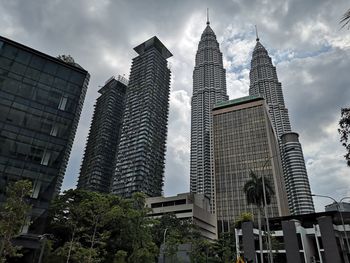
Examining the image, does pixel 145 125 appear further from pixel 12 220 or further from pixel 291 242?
pixel 12 220

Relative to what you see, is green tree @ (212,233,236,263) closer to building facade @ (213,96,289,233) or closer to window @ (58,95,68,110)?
window @ (58,95,68,110)

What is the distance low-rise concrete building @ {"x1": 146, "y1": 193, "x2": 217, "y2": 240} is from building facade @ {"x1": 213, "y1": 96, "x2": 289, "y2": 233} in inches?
240

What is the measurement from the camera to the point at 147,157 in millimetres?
152875

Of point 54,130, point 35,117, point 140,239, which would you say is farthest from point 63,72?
point 140,239

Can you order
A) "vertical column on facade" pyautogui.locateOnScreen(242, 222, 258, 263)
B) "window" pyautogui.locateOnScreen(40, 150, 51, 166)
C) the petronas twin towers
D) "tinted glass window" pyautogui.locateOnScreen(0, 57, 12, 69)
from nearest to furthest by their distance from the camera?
"window" pyautogui.locateOnScreen(40, 150, 51, 166)
"tinted glass window" pyautogui.locateOnScreen(0, 57, 12, 69)
"vertical column on facade" pyautogui.locateOnScreen(242, 222, 258, 263)
the petronas twin towers

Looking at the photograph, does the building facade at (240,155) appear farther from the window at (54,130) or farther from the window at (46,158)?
the window at (46,158)

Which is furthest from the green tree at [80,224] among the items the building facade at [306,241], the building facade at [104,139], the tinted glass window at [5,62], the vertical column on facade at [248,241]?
the building facade at [104,139]

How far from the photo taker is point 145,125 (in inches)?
6309

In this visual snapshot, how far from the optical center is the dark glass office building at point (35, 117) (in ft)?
116

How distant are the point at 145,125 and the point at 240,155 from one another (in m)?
58.1

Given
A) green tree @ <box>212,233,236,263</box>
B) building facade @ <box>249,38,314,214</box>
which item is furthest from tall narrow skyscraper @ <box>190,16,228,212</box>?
green tree @ <box>212,233,236,263</box>

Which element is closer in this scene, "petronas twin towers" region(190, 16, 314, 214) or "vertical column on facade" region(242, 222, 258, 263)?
"vertical column on facade" region(242, 222, 258, 263)

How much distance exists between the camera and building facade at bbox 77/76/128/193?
16350cm

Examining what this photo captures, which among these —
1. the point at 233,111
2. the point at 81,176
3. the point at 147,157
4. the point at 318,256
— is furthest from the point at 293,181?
the point at 318,256
